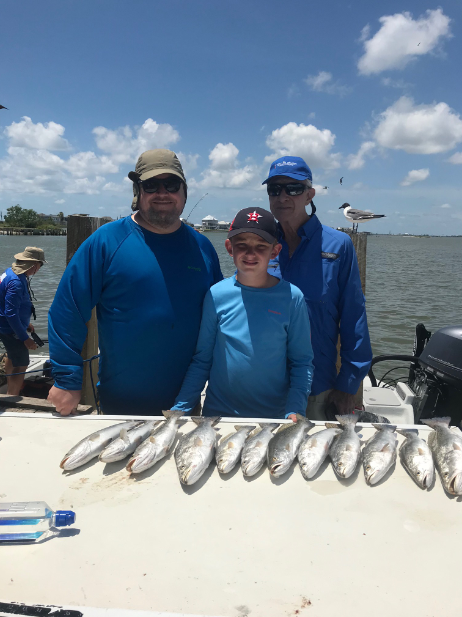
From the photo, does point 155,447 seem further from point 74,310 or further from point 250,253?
point 250,253

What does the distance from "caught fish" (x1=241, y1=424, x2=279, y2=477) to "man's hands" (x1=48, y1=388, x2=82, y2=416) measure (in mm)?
1132

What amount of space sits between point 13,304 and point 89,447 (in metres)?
6.24

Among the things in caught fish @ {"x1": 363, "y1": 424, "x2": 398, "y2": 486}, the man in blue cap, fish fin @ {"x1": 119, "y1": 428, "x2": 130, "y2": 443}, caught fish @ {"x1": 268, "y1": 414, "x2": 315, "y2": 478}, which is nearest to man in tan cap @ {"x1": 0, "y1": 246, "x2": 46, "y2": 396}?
the man in blue cap

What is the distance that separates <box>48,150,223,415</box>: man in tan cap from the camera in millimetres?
2631

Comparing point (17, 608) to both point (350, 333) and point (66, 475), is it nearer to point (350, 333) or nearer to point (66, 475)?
point (66, 475)

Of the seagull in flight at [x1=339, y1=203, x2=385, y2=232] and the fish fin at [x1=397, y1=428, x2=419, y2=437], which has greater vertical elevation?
the seagull in flight at [x1=339, y1=203, x2=385, y2=232]

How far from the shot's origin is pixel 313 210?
329 centimetres

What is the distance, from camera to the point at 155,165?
107 inches

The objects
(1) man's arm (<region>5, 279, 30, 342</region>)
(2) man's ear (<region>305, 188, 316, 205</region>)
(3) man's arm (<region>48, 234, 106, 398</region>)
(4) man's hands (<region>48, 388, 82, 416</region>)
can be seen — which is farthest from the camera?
(1) man's arm (<region>5, 279, 30, 342</region>)

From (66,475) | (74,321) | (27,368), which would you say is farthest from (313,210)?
(27,368)

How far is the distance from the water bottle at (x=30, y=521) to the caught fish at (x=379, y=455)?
127cm

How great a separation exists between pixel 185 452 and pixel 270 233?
1366 millimetres

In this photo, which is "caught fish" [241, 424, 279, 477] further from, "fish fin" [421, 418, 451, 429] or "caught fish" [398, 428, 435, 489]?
"fish fin" [421, 418, 451, 429]

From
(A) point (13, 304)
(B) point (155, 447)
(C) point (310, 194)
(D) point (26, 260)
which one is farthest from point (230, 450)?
(D) point (26, 260)
